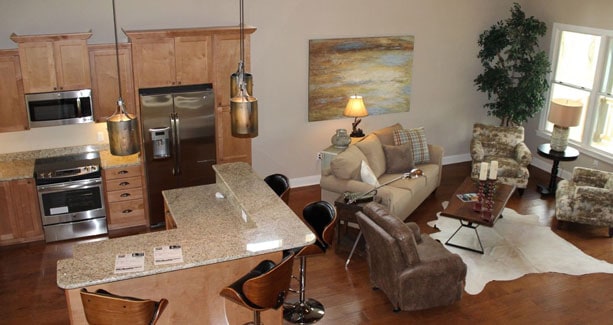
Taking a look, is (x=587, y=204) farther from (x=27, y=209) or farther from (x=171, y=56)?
(x=27, y=209)

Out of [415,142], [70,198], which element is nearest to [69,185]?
[70,198]

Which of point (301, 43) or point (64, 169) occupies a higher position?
point (301, 43)

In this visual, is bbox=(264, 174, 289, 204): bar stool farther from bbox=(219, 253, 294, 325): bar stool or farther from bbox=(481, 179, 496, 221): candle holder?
bbox=(481, 179, 496, 221): candle holder

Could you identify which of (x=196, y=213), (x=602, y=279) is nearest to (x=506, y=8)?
(x=602, y=279)

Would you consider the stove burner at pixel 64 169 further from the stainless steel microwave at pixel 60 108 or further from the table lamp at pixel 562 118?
the table lamp at pixel 562 118

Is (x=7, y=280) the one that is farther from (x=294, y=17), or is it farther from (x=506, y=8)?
(x=506, y=8)

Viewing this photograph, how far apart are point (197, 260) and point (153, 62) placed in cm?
341

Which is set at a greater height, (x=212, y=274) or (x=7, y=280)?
(x=212, y=274)

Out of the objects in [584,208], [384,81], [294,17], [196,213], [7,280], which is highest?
[294,17]

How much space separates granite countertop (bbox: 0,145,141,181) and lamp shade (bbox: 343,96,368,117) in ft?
10.0

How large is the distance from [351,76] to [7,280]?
5359 mm

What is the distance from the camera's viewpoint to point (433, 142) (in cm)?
1023

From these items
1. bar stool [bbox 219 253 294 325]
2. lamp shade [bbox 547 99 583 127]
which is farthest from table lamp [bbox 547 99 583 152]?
bar stool [bbox 219 253 294 325]

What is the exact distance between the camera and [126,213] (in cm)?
777
